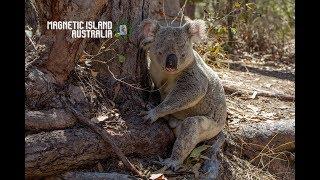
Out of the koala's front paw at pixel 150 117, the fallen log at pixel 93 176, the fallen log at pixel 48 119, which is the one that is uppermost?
the fallen log at pixel 48 119

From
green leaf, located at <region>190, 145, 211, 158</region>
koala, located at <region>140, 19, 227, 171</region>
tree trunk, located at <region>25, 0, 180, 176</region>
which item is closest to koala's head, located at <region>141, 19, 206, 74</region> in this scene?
koala, located at <region>140, 19, 227, 171</region>

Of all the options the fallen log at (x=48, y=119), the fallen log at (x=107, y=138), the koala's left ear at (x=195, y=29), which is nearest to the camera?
the fallen log at (x=48, y=119)

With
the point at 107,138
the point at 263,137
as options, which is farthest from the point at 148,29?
the point at 263,137

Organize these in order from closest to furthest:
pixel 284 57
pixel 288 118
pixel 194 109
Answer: pixel 194 109, pixel 288 118, pixel 284 57

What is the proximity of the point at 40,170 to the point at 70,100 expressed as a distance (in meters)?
0.62

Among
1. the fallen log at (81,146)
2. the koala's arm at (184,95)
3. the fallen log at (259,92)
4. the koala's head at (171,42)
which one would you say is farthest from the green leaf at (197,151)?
the fallen log at (259,92)

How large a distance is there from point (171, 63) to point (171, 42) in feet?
0.60

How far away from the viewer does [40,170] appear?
370 centimetres

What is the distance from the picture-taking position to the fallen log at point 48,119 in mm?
3775

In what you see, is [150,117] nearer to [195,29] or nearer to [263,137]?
[195,29]

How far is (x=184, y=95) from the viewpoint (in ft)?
14.4

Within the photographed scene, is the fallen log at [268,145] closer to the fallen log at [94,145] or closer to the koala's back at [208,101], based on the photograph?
the fallen log at [94,145]
